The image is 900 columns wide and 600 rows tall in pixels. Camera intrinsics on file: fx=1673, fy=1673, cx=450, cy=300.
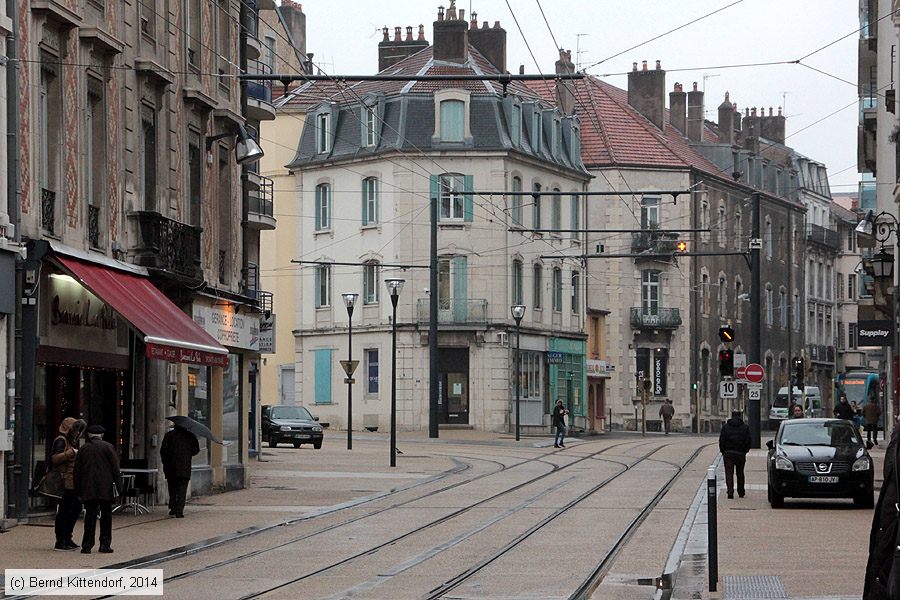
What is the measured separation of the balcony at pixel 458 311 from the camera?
6600 centimetres

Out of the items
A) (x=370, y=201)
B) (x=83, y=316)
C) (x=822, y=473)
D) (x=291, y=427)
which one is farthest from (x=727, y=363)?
(x=370, y=201)

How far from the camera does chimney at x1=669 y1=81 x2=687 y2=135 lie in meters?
89.4

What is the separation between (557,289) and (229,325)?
40270mm

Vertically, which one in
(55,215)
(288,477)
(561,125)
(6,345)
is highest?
(561,125)

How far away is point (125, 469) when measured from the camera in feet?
81.7

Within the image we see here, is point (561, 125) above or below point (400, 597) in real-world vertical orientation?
above

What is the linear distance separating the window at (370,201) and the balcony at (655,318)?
1795 cm

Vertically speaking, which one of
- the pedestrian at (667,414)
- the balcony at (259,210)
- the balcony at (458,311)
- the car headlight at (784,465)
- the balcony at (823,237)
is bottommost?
the pedestrian at (667,414)

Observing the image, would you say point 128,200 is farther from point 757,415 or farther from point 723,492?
point 757,415

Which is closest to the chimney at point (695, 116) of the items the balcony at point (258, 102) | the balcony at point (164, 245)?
the balcony at point (258, 102)

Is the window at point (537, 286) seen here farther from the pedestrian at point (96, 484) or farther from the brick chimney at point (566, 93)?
the pedestrian at point (96, 484)

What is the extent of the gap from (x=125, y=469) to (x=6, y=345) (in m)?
3.79

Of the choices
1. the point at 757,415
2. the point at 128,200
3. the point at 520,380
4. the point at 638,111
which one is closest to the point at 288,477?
the point at 128,200

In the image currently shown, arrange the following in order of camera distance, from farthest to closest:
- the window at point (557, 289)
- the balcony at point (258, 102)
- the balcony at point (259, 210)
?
the window at point (557, 289)
the balcony at point (259, 210)
the balcony at point (258, 102)
